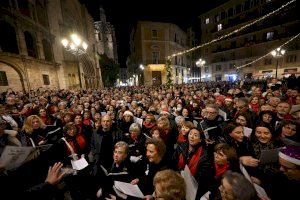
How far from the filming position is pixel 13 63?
15.8 metres

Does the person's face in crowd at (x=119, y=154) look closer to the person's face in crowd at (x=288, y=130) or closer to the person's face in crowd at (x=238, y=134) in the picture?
the person's face in crowd at (x=238, y=134)

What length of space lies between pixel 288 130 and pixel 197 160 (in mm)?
1973

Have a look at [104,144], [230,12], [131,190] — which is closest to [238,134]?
[131,190]

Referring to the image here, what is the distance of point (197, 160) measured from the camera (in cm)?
310

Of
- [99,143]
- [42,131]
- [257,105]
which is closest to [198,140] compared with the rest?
[99,143]

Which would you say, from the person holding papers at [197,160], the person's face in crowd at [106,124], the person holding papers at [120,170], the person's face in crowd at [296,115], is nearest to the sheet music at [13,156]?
the person holding papers at [120,170]

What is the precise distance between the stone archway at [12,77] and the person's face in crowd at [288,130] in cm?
1828

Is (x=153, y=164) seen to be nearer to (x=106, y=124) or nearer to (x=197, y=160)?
(x=197, y=160)

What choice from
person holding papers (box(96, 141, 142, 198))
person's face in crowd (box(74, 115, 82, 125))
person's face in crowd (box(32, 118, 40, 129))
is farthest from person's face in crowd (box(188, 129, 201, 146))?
person's face in crowd (box(32, 118, 40, 129))

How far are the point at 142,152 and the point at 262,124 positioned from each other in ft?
8.24

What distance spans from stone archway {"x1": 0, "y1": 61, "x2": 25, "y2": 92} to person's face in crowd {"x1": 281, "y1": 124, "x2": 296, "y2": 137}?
18278 mm

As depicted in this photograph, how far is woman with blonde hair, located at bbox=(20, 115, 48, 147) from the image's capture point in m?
4.28

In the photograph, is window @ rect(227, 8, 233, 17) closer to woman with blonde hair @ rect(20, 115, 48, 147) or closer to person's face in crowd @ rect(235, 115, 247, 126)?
person's face in crowd @ rect(235, 115, 247, 126)

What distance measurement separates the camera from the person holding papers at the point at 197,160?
2.84 metres
